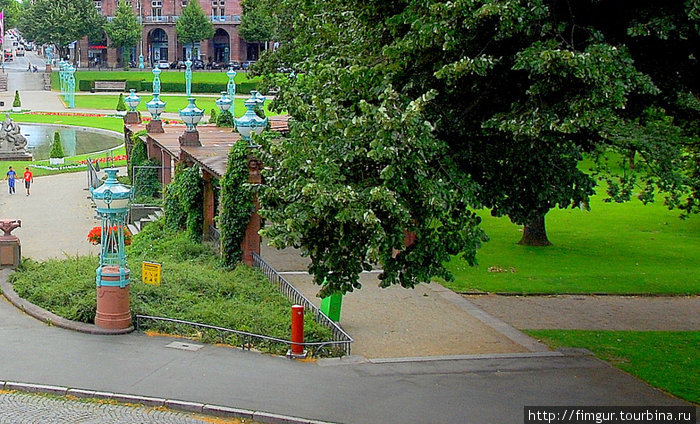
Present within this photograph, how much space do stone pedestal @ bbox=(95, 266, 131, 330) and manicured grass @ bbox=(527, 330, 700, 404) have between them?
7436mm

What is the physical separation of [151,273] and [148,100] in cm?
6515

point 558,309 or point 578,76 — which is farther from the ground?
point 578,76

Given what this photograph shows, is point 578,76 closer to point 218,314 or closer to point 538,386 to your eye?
point 538,386

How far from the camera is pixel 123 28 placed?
107 meters

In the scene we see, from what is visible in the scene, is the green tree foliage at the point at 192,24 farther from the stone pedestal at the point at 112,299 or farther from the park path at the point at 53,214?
the stone pedestal at the point at 112,299

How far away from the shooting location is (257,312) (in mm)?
16641

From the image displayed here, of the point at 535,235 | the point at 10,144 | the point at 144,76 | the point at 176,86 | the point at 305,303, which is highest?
the point at 144,76

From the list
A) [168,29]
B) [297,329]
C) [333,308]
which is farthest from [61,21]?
[297,329]

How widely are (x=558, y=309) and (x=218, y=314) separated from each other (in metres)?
7.80

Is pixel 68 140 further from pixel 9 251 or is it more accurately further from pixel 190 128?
pixel 9 251

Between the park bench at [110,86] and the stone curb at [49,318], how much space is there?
79.1m

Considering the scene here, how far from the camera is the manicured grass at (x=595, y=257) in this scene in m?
22.8

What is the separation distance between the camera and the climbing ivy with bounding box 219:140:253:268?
2036 cm

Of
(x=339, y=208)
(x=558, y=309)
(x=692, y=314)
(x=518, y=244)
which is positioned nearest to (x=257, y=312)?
(x=339, y=208)
